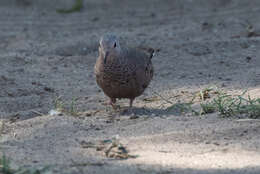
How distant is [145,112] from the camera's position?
213 inches

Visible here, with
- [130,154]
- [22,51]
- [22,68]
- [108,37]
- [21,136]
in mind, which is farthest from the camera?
[22,51]

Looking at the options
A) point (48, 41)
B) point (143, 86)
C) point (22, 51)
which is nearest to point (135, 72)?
point (143, 86)

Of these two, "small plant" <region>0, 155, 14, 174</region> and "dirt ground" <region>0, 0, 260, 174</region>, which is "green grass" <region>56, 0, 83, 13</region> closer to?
"dirt ground" <region>0, 0, 260, 174</region>

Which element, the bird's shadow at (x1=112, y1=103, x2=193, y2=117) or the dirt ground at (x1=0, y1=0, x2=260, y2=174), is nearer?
the dirt ground at (x1=0, y1=0, x2=260, y2=174)

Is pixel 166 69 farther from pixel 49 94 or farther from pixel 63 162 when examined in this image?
pixel 63 162

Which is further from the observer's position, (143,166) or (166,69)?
(166,69)

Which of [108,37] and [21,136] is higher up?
[108,37]

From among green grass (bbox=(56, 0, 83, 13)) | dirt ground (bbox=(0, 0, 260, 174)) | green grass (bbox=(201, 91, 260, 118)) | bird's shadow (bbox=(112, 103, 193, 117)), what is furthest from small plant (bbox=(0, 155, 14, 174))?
green grass (bbox=(56, 0, 83, 13))

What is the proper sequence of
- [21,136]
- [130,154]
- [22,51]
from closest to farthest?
[130,154]
[21,136]
[22,51]

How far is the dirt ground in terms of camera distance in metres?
3.88

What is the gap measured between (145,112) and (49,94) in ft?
4.06

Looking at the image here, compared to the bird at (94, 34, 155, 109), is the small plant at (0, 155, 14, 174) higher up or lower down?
lower down

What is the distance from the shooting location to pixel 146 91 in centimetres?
638

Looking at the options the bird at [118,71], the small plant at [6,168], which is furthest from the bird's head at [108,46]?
the small plant at [6,168]
